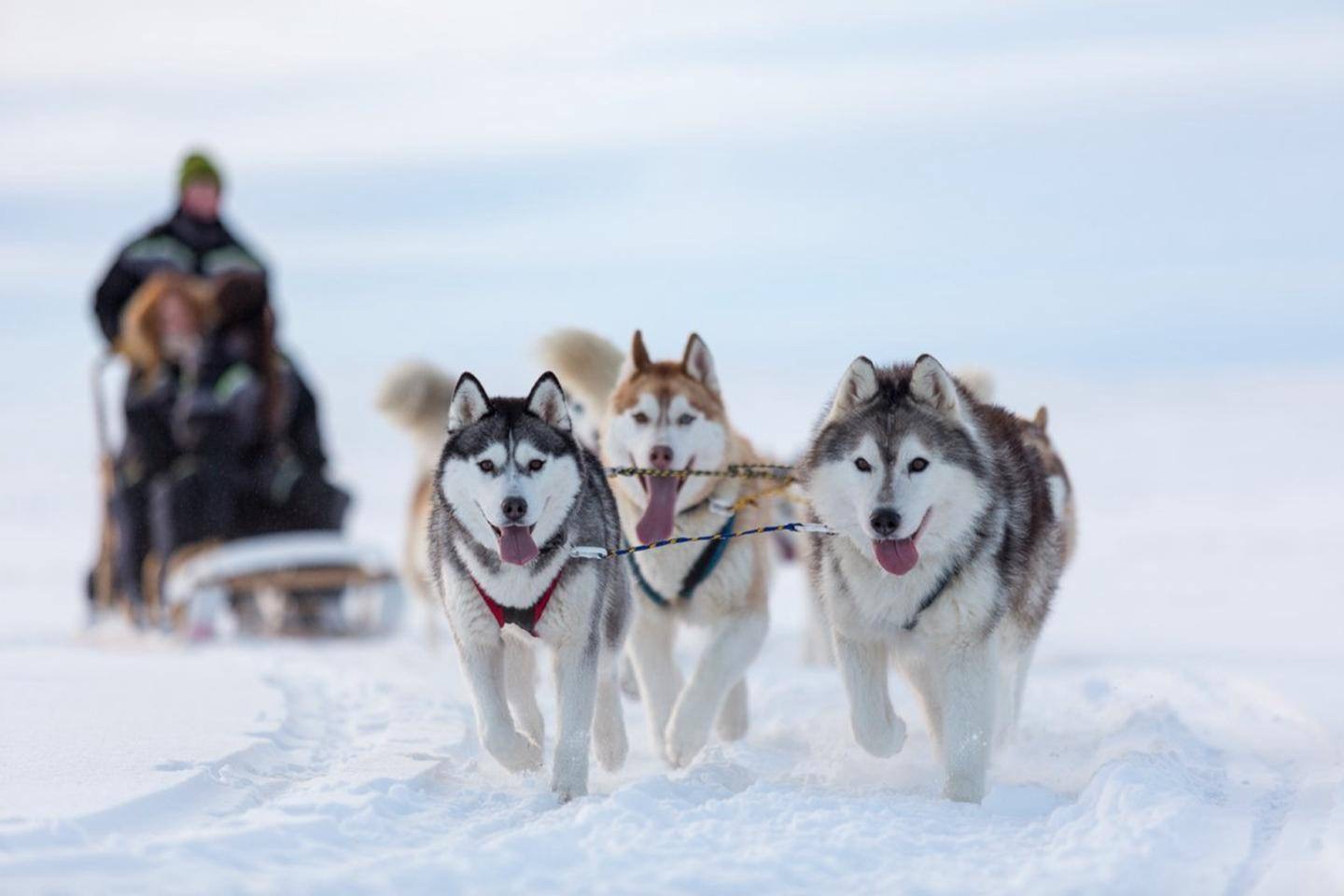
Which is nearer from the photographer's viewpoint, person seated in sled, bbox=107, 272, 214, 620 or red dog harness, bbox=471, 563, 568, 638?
red dog harness, bbox=471, 563, 568, 638

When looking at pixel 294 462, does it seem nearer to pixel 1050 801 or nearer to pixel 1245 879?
pixel 1050 801

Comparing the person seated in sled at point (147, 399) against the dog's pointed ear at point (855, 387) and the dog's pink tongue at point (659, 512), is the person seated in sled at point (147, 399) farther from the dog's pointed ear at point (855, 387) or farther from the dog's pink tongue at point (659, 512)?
the dog's pointed ear at point (855, 387)

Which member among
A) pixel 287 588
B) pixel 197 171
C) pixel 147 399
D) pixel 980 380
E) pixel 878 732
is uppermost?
pixel 197 171

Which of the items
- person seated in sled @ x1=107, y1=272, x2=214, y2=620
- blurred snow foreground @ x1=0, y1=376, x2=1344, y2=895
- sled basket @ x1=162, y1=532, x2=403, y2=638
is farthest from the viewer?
person seated in sled @ x1=107, y1=272, x2=214, y2=620

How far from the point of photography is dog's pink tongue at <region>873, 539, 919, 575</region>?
3543 millimetres

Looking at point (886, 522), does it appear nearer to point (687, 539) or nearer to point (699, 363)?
point (687, 539)

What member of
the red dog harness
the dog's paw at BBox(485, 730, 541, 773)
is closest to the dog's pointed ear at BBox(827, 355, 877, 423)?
the red dog harness

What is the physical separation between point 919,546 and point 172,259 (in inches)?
286

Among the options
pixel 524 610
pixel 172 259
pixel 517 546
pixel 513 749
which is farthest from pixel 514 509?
pixel 172 259

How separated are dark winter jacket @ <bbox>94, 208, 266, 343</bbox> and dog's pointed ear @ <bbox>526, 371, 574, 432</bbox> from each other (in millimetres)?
6147

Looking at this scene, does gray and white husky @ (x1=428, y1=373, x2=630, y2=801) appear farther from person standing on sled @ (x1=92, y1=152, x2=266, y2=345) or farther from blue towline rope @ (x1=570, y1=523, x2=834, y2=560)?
person standing on sled @ (x1=92, y1=152, x2=266, y2=345)

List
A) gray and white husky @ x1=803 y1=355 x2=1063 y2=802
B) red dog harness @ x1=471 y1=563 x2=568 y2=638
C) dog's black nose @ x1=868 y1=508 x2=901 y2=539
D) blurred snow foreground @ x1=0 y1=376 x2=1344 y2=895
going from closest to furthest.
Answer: blurred snow foreground @ x1=0 y1=376 x2=1344 y2=895 → dog's black nose @ x1=868 y1=508 x2=901 y2=539 → gray and white husky @ x1=803 y1=355 x2=1063 y2=802 → red dog harness @ x1=471 y1=563 x2=568 y2=638

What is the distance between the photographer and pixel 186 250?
32.4 feet

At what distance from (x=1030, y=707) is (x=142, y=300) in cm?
584
